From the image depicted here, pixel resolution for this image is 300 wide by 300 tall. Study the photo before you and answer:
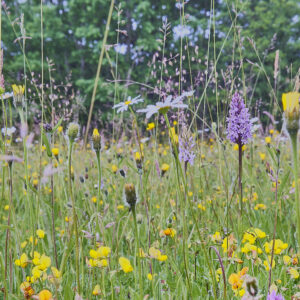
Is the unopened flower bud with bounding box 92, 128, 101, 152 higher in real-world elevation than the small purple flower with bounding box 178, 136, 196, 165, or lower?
higher

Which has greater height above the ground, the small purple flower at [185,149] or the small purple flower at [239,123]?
the small purple flower at [239,123]

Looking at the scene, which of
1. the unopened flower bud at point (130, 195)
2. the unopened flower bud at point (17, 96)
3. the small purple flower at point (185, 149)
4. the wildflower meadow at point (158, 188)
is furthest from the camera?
the small purple flower at point (185, 149)

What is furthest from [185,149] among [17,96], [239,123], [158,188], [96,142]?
[158,188]

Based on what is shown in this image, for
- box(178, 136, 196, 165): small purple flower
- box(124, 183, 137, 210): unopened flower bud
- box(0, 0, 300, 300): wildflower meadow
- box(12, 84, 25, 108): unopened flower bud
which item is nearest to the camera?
box(124, 183, 137, 210): unopened flower bud

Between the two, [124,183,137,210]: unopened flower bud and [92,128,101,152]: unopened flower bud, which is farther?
[92,128,101,152]: unopened flower bud

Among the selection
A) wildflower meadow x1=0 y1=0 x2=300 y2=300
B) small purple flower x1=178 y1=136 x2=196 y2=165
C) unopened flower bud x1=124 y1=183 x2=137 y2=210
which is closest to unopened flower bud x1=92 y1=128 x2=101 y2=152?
wildflower meadow x1=0 y1=0 x2=300 y2=300

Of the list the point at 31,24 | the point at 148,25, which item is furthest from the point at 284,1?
the point at 31,24

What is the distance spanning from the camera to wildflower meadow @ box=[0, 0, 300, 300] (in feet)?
2.05

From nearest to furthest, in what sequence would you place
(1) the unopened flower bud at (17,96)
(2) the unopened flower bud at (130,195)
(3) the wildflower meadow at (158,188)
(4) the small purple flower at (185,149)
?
1. (2) the unopened flower bud at (130,195)
2. (3) the wildflower meadow at (158,188)
3. (1) the unopened flower bud at (17,96)
4. (4) the small purple flower at (185,149)

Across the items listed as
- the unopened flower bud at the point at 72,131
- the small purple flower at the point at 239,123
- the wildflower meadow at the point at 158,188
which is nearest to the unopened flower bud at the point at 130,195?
the wildflower meadow at the point at 158,188

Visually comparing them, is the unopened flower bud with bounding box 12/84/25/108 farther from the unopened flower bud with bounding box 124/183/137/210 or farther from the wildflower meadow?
the unopened flower bud with bounding box 124/183/137/210

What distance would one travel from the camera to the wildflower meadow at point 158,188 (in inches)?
24.6

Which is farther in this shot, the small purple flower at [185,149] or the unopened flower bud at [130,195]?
the small purple flower at [185,149]

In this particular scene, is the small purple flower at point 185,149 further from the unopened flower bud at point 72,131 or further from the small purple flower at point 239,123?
the unopened flower bud at point 72,131
